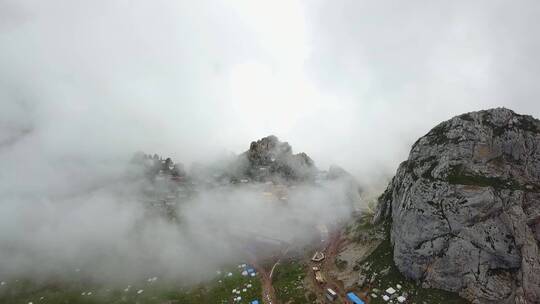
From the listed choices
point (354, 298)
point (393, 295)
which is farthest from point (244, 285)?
point (393, 295)

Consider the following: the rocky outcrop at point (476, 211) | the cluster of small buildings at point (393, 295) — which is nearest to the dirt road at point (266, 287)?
the cluster of small buildings at point (393, 295)

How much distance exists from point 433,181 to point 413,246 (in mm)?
27315

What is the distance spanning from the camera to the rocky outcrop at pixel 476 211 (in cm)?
10412

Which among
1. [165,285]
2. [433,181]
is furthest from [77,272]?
[433,181]

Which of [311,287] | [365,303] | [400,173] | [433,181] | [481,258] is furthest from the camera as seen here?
[400,173]

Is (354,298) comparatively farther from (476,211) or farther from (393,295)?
(476,211)

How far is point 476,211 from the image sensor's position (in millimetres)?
112938

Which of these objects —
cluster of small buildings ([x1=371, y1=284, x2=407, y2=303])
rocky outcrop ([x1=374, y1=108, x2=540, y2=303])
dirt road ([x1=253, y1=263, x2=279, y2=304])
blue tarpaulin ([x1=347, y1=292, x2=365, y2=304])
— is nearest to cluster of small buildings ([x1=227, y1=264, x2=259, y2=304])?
dirt road ([x1=253, y1=263, x2=279, y2=304])

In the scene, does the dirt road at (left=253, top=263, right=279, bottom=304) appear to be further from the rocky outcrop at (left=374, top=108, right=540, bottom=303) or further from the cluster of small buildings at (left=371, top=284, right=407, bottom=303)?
the rocky outcrop at (left=374, top=108, right=540, bottom=303)

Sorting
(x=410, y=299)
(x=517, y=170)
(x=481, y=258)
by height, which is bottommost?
(x=410, y=299)

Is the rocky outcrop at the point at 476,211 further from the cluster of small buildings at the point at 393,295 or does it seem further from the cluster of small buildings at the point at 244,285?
the cluster of small buildings at the point at 244,285

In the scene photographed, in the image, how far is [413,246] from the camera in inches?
4914

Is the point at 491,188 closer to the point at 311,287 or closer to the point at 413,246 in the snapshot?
the point at 413,246

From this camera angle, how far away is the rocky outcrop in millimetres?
104125
